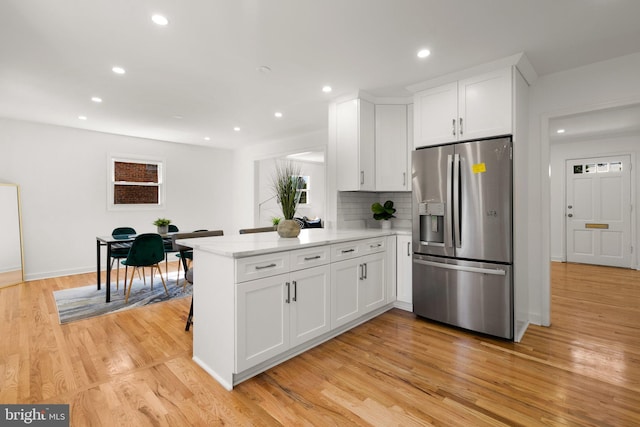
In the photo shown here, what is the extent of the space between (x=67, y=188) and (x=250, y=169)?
10.9ft

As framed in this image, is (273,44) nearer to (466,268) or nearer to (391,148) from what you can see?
(391,148)

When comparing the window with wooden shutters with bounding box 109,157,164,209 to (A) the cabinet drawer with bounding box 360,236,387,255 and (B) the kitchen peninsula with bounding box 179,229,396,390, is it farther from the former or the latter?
(A) the cabinet drawer with bounding box 360,236,387,255

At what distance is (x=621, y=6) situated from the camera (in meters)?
2.11

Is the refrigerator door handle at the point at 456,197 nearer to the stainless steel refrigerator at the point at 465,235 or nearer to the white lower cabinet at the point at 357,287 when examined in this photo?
the stainless steel refrigerator at the point at 465,235

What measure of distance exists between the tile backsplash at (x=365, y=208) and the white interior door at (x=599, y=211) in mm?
4559

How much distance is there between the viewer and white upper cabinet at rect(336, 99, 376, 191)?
3.80 meters

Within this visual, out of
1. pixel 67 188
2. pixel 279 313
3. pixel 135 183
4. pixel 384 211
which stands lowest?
pixel 279 313

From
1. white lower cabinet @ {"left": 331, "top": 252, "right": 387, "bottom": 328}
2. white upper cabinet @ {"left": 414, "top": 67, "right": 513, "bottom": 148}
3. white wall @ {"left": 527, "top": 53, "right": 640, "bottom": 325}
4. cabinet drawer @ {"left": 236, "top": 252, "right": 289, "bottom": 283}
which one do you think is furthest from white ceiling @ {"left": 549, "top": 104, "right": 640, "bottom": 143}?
cabinet drawer @ {"left": 236, "top": 252, "right": 289, "bottom": 283}

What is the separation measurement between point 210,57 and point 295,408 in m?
2.87

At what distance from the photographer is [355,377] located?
227 centimetres

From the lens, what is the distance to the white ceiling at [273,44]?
2145 mm

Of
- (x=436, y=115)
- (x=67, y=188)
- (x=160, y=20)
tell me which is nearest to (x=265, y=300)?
(x=160, y=20)

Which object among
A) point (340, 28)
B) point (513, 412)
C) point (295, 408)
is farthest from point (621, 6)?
point (295, 408)

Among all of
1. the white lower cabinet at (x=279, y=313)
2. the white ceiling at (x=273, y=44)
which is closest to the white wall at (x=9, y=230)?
the white ceiling at (x=273, y=44)
